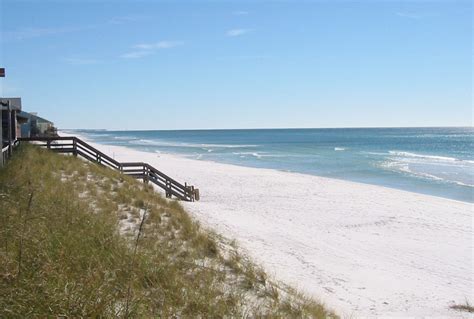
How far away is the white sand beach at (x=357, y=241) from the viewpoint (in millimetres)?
9930

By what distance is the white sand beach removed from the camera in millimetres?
9930

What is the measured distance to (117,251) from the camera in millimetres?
6457

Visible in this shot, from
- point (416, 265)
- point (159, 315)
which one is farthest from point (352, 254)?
point (159, 315)

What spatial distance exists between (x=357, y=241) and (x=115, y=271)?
36.3ft

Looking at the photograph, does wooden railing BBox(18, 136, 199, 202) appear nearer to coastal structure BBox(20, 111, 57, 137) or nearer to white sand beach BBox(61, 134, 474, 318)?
white sand beach BBox(61, 134, 474, 318)

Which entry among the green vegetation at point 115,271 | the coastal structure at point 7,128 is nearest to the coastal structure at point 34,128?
the coastal structure at point 7,128

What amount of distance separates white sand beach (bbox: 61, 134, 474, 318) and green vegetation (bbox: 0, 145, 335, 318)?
2097 millimetres

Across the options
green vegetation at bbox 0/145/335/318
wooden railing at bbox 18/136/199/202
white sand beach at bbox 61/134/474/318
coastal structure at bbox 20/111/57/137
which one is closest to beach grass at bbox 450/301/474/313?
white sand beach at bbox 61/134/474/318

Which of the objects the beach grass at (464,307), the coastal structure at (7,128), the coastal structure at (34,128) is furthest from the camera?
the coastal structure at (34,128)

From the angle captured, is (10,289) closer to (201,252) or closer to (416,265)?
(201,252)

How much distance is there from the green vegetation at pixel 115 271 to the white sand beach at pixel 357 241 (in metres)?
2.10

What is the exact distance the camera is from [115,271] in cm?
579

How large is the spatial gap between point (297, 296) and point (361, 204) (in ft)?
52.2

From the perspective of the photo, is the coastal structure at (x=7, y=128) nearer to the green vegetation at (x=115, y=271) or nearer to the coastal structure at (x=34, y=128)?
the green vegetation at (x=115, y=271)
